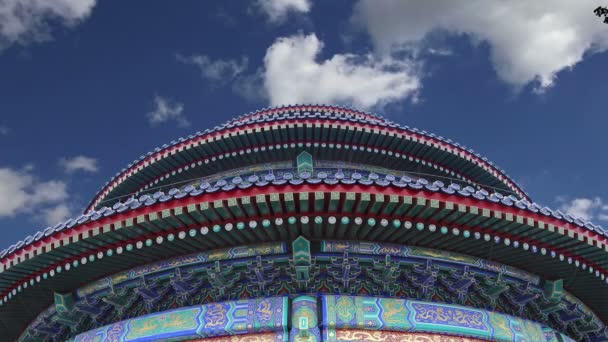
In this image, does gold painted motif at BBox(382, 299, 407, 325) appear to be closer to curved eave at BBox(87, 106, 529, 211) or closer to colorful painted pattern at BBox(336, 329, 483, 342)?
colorful painted pattern at BBox(336, 329, 483, 342)

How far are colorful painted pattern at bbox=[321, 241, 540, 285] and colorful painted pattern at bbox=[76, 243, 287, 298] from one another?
847 millimetres

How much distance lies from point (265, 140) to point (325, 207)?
5.20 meters

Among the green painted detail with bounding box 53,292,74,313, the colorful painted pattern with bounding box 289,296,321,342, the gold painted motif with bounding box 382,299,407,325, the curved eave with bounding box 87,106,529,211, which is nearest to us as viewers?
the colorful painted pattern with bounding box 289,296,321,342

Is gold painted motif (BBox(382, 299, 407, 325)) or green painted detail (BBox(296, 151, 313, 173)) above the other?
green painted detail (BBox(296, 151, 313, 173))

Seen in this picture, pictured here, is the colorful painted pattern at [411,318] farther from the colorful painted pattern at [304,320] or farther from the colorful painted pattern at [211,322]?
the colorful painted pattern at [211,322]

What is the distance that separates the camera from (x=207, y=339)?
7988 millimetres

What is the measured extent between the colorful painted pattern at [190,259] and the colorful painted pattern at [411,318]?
3.93 ft

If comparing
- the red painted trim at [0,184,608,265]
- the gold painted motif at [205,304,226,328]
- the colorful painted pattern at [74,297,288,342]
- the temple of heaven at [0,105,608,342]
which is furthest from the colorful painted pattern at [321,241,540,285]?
the gold painted motif at [205,304,226,328]

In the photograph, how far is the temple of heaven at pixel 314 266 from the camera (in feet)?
25.1

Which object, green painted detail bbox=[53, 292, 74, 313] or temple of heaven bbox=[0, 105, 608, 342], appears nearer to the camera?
temple of heaven bbox=[0, 105, 608, 342]

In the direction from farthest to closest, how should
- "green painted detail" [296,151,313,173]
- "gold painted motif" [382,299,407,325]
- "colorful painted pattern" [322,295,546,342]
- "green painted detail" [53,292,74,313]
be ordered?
"green painted detail" [296,151,313,173]
"green painted detail" [53,292,74,313]
"gold painted motif" [382,299,407,325]
"colorful painted pattern" [322,295,546,342]

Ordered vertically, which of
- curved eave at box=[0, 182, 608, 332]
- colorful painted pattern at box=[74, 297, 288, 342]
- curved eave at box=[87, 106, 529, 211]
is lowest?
colorful painted pattern at box=[74, 297, 288, 342]

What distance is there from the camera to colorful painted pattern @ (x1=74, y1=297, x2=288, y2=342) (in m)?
7.85

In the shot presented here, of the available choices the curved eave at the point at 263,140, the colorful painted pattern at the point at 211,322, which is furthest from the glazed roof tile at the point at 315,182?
the curved eave at the point at 263,140
